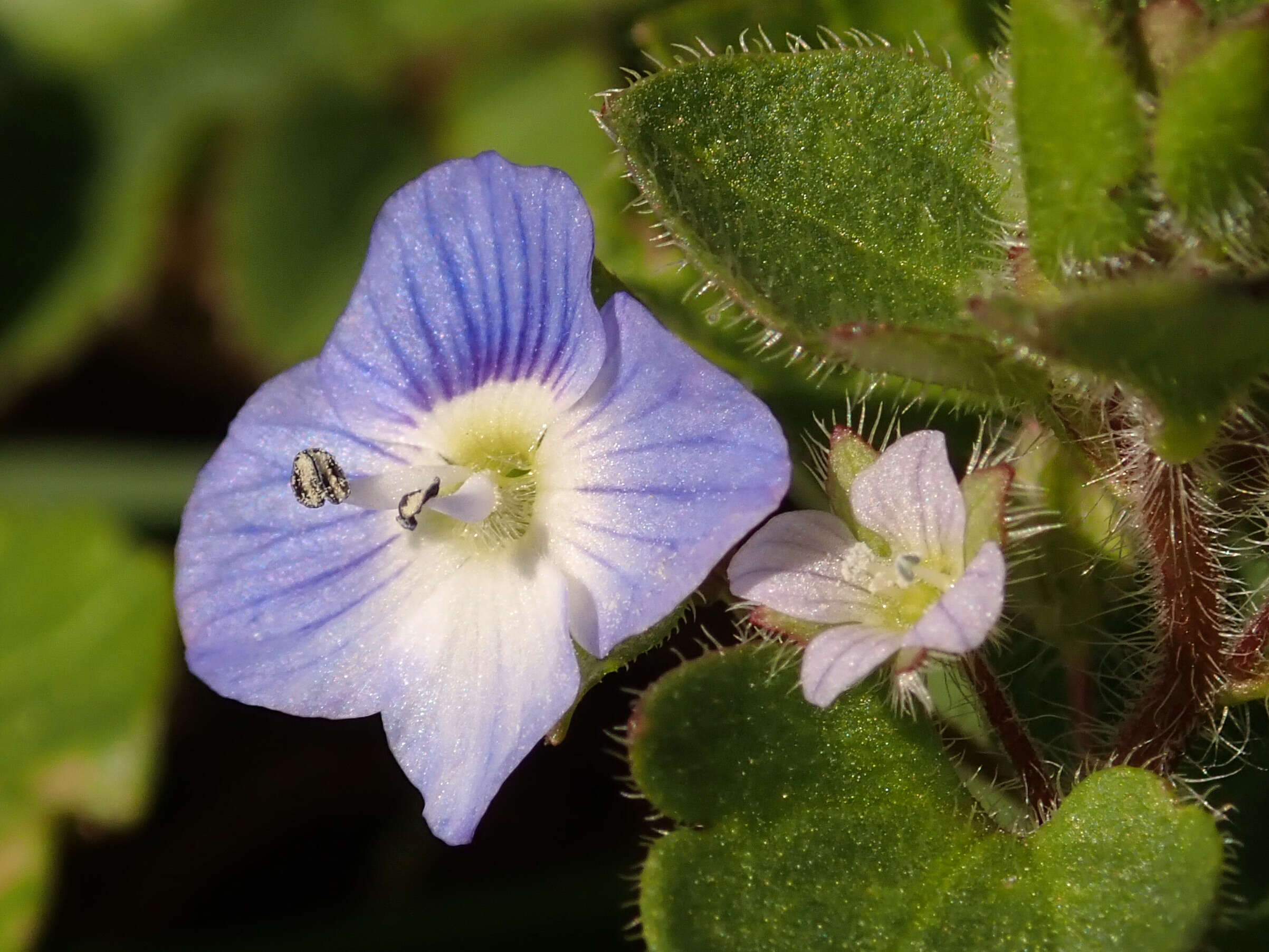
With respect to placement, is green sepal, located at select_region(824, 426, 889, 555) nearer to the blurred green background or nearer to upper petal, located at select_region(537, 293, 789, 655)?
upper petal, located at select_region(537, 293, 789, 655)

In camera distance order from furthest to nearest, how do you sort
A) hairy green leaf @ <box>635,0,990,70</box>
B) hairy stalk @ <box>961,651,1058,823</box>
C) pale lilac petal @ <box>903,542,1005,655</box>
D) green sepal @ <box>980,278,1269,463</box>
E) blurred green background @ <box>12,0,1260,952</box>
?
blurred green background @ <box>12,0,1260,952</box>, hairy green leaf @ <box>635,0,990,70</box>, hairy stalk @ <box>961,651,1058,823</box>, pale lilac petal @ <box>903,542,1005,655</box>, green sepal @ <box>980,278,1269,463</box>

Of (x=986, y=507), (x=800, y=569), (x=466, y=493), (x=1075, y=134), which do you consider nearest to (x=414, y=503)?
(x=466, y=493)

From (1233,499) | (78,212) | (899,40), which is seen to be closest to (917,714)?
(1233,499)

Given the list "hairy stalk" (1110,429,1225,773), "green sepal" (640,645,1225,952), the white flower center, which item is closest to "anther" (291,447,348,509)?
the white flower center

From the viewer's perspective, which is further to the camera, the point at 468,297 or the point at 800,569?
the point at 468,297

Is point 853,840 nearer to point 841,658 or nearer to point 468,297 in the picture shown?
point 841,658

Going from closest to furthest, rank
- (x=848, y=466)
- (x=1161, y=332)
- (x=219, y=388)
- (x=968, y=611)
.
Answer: (x=1161, y=332)
(x=968, y=611)
(x=848, y=466)
(x=219, y=388)

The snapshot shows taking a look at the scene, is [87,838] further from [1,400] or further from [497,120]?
[497,120]
